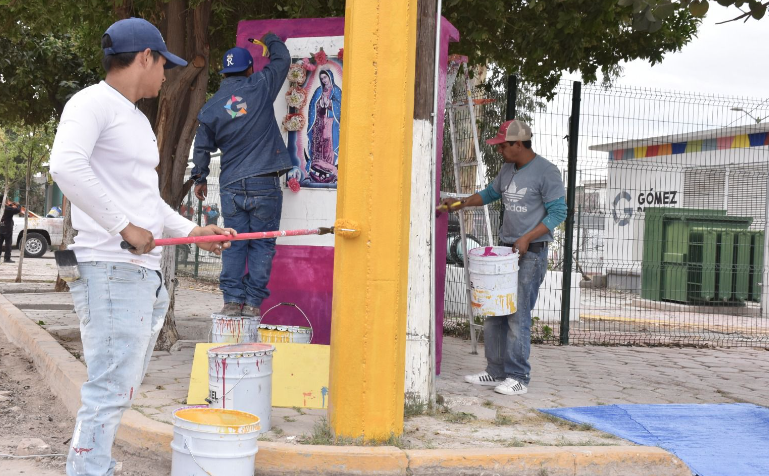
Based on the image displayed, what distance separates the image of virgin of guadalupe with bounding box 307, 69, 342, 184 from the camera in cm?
700

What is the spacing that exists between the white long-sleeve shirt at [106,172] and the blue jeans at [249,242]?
105 inches

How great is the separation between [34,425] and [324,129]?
3233mm

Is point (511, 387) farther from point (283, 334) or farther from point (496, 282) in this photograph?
point (283, 334)

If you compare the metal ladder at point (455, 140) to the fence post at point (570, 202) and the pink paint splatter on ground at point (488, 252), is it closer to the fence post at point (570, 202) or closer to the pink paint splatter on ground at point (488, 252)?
the pink paint splatter on ground at point (488, 252)

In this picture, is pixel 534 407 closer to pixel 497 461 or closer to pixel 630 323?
pixel 497 461

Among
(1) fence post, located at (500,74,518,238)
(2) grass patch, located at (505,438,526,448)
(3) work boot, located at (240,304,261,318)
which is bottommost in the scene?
(2) grass patch, located at (505,438,526,448)

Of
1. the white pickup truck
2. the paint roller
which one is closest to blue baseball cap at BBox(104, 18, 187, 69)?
the paint roller

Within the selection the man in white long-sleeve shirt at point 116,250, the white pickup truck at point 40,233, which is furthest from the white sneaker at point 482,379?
the white pickup truck at point 40,233

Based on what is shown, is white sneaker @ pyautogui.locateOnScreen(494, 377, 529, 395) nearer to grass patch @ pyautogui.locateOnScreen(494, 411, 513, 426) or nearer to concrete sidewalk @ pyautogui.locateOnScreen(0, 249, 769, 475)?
concrete sidewalk @ pyautogui.locateOnScreen(0, 249, 769, 475)

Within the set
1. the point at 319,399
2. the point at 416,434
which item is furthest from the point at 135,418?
the point at 416,434

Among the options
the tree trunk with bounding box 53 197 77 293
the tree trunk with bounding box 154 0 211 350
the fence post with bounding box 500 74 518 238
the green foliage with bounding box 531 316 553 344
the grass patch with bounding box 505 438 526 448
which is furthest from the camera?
the tree trunk with bounding box 53 197 77 293

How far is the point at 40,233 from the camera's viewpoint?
26.1 metres

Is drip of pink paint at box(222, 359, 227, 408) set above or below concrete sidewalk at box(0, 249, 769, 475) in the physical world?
above

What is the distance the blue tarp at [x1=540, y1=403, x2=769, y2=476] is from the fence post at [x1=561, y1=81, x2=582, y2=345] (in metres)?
3.50
